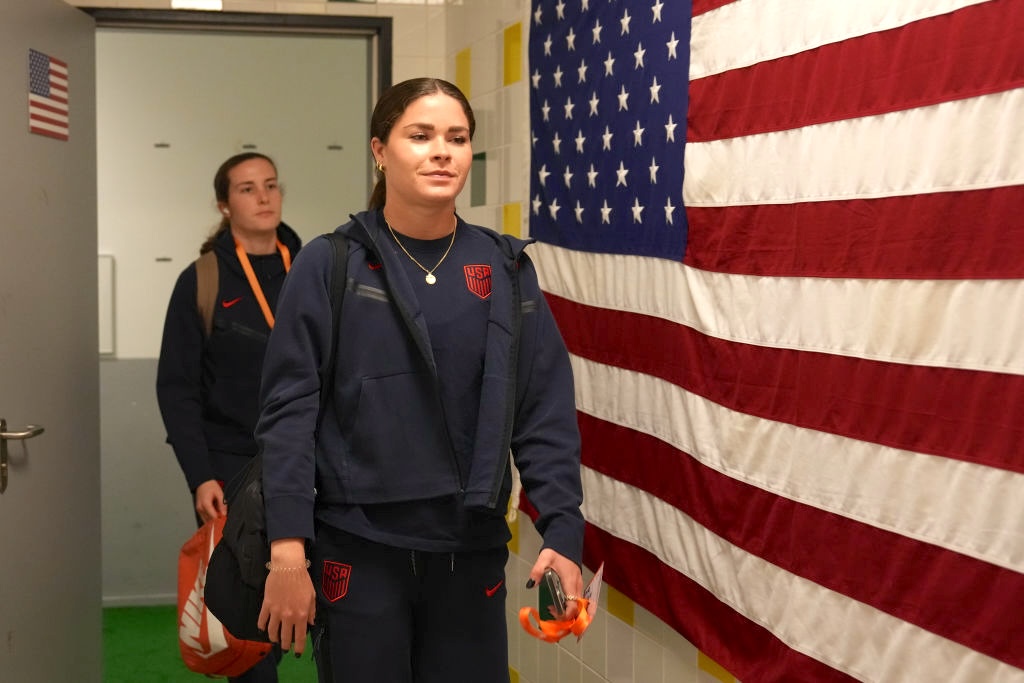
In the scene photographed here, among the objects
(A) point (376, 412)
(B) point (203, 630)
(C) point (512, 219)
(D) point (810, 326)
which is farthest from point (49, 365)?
(D) point (810, 326)

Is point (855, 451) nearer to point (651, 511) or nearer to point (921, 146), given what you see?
point (921, 146)

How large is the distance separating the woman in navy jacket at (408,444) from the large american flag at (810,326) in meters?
0.39

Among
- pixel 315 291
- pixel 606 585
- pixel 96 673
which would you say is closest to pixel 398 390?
pixel 315 291

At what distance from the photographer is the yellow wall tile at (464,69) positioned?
3961mm

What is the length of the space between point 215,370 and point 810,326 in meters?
1.89

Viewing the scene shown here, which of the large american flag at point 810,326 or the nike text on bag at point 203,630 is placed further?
the nike text on bag at point 203,630

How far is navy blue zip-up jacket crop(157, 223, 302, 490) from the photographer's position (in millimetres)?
3219

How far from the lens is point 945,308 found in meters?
1.62

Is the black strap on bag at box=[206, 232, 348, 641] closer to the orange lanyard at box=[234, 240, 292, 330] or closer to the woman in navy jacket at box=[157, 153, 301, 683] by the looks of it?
the woman in navy jacket at box=[157, 153, 301, 683]

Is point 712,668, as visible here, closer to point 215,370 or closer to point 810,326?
point 810,326

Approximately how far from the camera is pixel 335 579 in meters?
1.90

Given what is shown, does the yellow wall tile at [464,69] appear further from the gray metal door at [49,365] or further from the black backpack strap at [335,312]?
the black backpack strap at [335,312]

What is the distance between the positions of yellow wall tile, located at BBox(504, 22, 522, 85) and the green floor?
2.25 m

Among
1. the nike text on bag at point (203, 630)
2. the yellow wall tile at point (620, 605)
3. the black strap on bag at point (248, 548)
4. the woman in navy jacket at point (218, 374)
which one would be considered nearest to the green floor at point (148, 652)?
the woman in navy jacket at point (218, 374)
